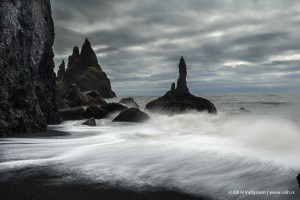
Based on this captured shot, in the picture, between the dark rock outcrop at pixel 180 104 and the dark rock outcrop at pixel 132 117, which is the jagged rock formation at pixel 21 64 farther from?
the dark rock outcrop at pixel 180 104

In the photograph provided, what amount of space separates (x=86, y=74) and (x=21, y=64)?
130m

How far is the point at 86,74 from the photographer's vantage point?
140 m

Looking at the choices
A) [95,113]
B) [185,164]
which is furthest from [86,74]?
[185,164]

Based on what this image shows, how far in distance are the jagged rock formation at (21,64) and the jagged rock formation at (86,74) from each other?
11953 centimetres

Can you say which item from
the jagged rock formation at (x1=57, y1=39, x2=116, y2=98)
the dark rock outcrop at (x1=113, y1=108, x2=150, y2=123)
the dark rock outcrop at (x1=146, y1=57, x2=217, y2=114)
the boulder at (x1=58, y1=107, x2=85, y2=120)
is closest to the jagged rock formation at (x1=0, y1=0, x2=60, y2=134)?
the boulder at (x1=58, y1=107, x2=85, y2=120)

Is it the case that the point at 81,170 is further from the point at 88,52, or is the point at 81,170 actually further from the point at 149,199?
the point at 88,52

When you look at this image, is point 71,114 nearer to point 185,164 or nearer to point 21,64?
point 21,64

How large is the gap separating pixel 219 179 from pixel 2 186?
377cm

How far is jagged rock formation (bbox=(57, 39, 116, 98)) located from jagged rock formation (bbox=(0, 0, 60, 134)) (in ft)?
392

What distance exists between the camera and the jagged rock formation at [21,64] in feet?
38.4

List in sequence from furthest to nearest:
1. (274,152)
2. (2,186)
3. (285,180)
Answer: (274,152), (285,180), (2,186)

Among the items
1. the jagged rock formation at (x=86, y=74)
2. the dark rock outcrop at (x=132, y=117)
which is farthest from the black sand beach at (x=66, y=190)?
the jagged rock formation at (x=86, y=74)

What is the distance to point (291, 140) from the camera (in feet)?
30.5

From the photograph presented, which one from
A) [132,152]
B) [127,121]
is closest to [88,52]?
[127,121]
